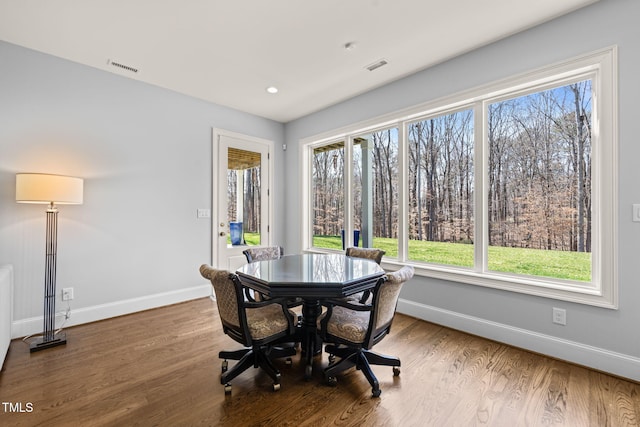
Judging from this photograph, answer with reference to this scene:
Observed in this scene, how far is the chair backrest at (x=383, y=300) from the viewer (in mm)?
1842

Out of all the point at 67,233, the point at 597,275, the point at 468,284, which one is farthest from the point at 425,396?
the point at 67,233

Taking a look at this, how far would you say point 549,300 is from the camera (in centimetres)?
246

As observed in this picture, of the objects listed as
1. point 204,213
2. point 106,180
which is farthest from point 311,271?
point 106,180

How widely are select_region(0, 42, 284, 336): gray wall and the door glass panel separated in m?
0.36

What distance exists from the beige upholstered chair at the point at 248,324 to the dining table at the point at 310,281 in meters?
0.14

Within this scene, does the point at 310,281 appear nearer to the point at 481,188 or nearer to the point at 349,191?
the point at 481,188

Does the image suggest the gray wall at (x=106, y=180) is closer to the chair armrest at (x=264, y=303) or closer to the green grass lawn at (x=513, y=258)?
the chair armrest at (x=264, y=303)

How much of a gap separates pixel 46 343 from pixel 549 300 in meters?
4.42

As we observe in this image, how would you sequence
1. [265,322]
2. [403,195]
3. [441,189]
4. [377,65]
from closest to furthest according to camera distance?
1. [265,322]
2. [377,65]
3. [441,189]
4. [403,195]

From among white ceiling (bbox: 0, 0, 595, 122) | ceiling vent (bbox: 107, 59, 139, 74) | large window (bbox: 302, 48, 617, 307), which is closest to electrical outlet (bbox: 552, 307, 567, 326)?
large window (bbox: 302, 48, 617, 307)

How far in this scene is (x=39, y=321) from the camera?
2910 mm

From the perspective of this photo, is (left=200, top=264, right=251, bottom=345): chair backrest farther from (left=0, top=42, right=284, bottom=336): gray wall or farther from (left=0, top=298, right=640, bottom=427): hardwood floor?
(left=0, top=42, right=284, bottom=336): gray wall

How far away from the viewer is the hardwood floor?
67.7 inches

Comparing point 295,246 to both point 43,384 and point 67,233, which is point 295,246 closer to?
point 67,233
